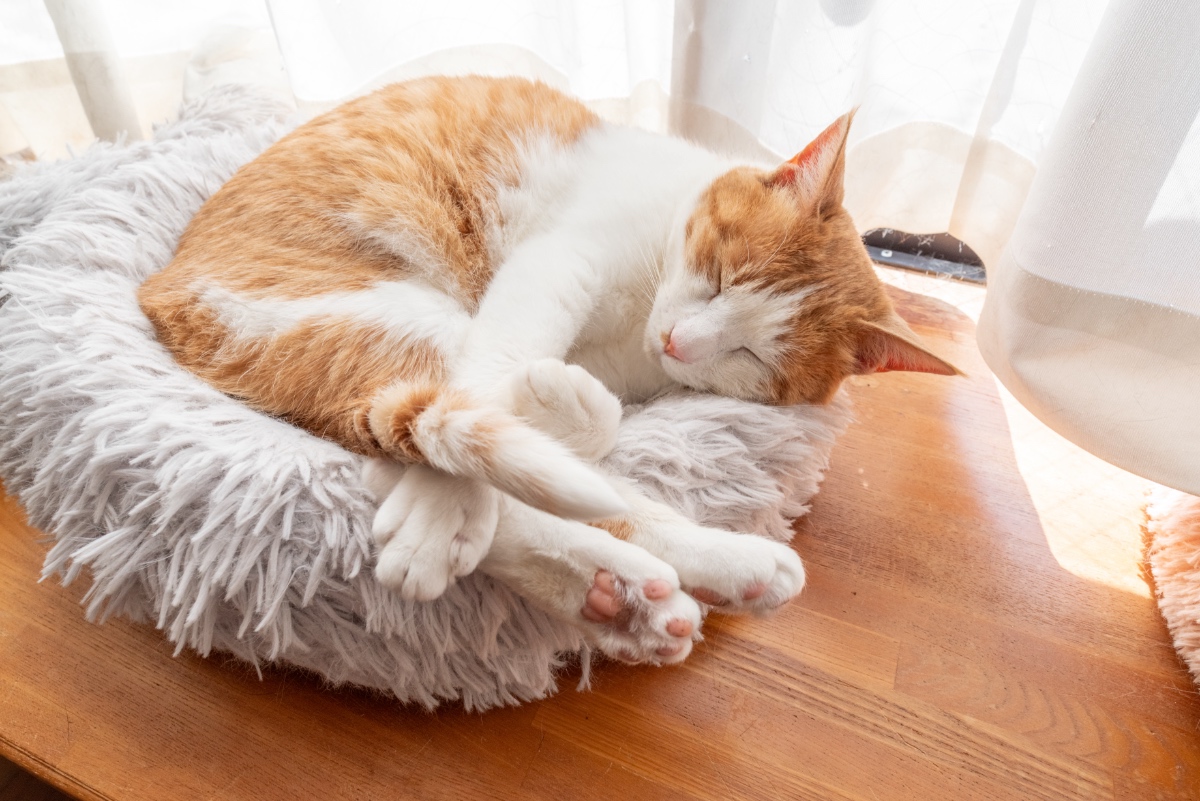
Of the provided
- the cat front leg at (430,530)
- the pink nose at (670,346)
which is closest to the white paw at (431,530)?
the cat front leg at (430,530)

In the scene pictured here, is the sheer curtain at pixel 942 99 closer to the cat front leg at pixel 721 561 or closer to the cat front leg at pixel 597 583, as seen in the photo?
the cat front leg at pixel 721 561

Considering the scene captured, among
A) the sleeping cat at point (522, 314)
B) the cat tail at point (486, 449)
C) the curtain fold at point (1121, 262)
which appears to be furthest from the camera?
the curtain fold at point (1121, 262)

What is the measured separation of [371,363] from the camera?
2.72 feet

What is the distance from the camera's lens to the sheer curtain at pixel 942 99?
0.88 m

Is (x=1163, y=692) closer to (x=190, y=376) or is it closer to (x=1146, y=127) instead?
(x=1146, y=127)

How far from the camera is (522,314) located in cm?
89

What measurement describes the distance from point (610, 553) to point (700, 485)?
0.22 m

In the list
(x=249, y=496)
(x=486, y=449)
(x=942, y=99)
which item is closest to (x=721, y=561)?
(x=486, y=449)

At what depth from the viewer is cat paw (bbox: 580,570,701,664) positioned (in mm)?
697

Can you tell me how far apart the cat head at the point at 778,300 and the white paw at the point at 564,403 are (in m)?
0.18

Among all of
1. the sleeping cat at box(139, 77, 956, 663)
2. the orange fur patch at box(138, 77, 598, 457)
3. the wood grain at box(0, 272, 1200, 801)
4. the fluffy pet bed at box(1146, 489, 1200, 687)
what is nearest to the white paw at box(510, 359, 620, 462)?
the sleeping cat at box(139, 77, 956, 663)

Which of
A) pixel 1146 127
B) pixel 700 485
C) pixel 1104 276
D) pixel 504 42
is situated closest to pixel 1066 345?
pixel 1104 276

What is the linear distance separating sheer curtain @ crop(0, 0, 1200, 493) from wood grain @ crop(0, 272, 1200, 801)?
26 centimetres

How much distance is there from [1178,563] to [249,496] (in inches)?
44.5
